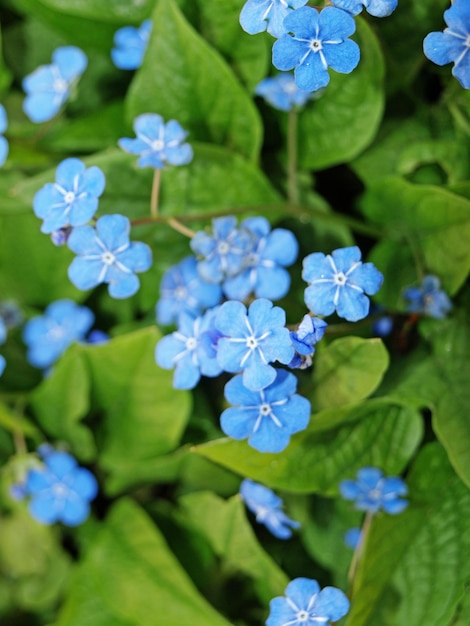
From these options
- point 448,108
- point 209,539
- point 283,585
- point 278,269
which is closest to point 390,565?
point 283,585

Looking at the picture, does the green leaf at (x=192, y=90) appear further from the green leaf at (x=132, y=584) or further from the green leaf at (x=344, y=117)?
the green leaf at (x=132, y=584)

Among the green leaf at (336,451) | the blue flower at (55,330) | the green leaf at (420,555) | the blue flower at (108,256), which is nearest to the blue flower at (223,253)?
the blue flower at (108,256)

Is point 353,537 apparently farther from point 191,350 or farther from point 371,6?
point 371,6

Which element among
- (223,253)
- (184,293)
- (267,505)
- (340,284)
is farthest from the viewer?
(184,293)

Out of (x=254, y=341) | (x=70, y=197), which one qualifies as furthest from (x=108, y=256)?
(x=254, y=341)

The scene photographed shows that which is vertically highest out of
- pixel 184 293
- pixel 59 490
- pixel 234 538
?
pixel 184 293

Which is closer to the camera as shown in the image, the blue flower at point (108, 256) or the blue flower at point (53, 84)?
the blue flower at point (108, 256)

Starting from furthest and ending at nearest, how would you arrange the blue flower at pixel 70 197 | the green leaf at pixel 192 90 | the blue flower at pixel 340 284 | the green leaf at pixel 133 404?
the green leaf at pixel 133 404, the green leaf at pixel 192 90, the blue flower at pixel 70 197, the blue flower at pixel 340 284
